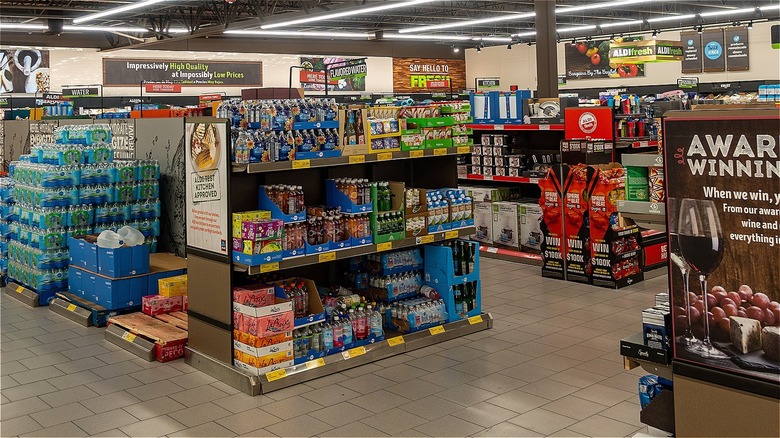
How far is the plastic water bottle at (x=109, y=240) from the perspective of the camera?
284 inches

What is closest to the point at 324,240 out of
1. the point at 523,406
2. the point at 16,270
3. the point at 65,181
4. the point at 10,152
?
the point at 523,406

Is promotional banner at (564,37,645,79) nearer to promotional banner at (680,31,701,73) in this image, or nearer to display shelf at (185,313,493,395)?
promotional banner at (680,31,701,73)

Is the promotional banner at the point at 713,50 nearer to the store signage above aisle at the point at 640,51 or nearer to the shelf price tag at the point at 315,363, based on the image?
the store signage above aisle at the point at 640,51

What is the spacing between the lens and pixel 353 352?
227 inches

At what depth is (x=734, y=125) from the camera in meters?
2.49

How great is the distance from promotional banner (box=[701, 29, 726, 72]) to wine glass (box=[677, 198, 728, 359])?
18.4m

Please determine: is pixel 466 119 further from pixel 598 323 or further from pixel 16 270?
pixel 16 270

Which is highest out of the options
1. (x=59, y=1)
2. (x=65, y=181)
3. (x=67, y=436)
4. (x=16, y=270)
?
(x=59, y=1)

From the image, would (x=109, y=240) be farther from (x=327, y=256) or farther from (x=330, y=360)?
(x=330, y=360)

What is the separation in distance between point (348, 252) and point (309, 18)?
10707mm

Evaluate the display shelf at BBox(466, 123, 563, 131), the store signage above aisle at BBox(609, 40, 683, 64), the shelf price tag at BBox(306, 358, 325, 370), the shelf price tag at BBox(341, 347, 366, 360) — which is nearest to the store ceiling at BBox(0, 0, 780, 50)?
the store signage above aisle at BBox(609, 40, 683, 64)

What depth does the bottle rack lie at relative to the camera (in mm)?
5355

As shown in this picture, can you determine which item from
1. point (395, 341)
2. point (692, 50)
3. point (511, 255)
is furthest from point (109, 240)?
point (692, 50)

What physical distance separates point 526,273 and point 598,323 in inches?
94.9
